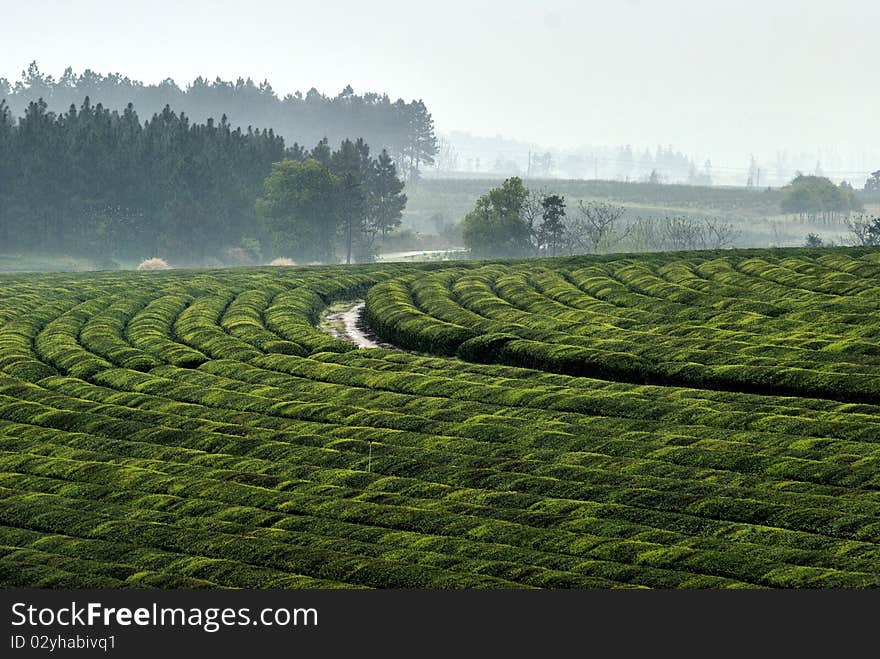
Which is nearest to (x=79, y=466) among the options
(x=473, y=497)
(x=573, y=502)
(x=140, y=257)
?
(x=473, y=497)

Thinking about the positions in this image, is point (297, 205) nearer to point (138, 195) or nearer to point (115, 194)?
point (138, 195)

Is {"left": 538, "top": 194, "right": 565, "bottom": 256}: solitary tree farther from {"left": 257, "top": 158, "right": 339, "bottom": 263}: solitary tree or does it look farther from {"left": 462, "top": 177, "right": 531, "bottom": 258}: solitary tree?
{"left": 257, "top": 158, "right": 339, "bottom": 263}: solitary tree

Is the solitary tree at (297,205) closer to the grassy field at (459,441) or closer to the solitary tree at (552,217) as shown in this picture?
the solitary tree at (552,217)

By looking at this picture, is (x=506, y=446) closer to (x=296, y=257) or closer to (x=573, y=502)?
(x=573, y=502)

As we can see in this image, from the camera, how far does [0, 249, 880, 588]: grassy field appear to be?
3416cm

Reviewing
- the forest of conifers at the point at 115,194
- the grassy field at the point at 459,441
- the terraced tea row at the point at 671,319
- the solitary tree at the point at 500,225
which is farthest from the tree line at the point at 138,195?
the grassy field at the point at 459,441

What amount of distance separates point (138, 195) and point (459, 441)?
121348 millimetres

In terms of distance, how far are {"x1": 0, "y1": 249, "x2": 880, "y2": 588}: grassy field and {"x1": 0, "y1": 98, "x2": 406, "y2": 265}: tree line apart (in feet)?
257

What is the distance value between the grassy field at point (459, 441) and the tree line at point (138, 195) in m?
78.4

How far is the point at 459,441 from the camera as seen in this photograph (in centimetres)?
4566

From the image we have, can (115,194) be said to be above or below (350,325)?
above

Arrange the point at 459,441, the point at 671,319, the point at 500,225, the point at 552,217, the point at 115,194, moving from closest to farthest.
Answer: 1. the point at 459,441
2. the point at 671,319
3. the point at 552,217
4. the point at 500,225
5. the point at 115,194

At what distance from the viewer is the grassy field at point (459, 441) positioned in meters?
34.2

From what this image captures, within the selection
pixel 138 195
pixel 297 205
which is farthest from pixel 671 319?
pixel 138 195
